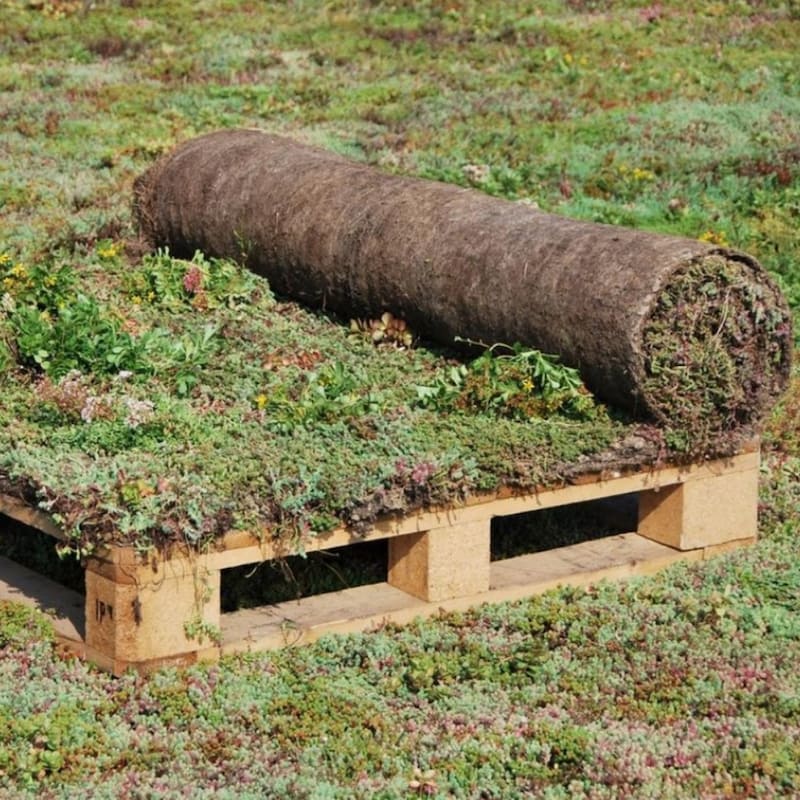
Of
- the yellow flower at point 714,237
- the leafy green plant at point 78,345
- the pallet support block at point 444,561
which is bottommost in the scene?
the pallet support block at point 444,561

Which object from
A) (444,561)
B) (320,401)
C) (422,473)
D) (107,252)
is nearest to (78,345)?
(320,401)

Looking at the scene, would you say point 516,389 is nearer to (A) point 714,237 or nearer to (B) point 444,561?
(B) point 444,561

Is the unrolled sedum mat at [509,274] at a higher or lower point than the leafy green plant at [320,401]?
higher

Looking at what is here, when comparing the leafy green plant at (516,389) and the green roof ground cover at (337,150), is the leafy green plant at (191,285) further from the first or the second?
the leafy green plant at (516,389)

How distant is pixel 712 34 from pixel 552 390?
14.9 metres

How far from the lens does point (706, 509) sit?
8422 mm

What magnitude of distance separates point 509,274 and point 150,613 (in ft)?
9.86

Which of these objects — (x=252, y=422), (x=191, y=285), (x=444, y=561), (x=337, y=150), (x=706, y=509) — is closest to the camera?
(x=444, y=561)

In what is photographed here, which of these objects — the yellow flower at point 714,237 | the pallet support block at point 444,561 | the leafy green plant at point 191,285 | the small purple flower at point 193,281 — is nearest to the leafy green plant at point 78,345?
the leafy green plant at point 191,285

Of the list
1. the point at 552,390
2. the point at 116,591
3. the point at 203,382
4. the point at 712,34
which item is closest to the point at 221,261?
the point at 203,382

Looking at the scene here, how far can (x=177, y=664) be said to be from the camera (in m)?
7.01

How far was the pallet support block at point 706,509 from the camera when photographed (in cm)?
837

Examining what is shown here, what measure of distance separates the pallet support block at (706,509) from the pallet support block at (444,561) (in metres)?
A: 1.19

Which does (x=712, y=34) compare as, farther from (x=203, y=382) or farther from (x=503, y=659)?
(x=503, y=659)
